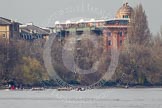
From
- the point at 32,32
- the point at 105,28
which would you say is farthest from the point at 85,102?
the point at 32,32

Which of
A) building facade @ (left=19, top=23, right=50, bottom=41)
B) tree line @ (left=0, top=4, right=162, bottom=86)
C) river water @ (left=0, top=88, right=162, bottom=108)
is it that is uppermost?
building facade @ (left=19, top=23, right=50, bottom=41)

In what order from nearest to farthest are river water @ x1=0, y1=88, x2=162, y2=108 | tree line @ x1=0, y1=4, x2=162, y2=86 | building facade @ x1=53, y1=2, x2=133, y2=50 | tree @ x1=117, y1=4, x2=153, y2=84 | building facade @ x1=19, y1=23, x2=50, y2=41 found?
river water @ x1=0, y1=88, x2=162, y2=108 < tree line @ x1=0, y1=4, x2=162, y2=86 < tree @ x1=117, y1=4, x2=153, y2=84 < building facade @ x1=53, y1=2, x2=133, y2=50 < building facade @ x1=19, y1=23, x2=50, y2=41

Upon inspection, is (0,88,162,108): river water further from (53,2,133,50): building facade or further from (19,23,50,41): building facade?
(19,23,50,41): building facade

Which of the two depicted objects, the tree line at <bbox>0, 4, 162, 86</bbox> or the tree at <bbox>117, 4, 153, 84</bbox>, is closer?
the tree line at <bbox>0, 4, 162, 86</bbox>

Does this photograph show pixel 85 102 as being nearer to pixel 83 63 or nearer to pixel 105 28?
pixel 83 63

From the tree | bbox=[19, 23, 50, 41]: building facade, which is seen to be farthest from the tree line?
bbox=[19, 23, 50, 41]: building facade

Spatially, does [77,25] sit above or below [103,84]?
above

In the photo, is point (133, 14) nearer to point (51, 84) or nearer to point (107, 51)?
point (107, 51)

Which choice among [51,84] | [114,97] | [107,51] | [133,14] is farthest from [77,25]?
[114,97]

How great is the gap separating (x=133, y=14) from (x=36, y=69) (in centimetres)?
2811

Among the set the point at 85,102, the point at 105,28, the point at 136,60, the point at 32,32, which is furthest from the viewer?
the point at 32,32

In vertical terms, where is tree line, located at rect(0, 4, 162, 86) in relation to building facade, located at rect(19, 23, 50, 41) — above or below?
below

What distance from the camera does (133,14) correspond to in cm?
13312

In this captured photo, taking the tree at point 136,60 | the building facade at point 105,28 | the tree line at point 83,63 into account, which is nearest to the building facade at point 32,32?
the building facade at point 105,28
